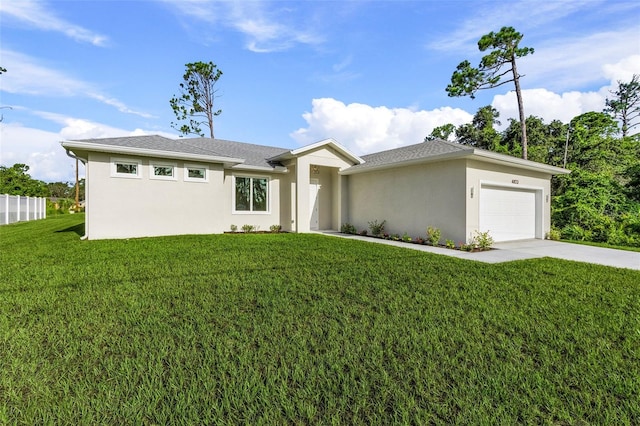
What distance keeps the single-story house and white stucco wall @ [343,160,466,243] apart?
4 centimetres

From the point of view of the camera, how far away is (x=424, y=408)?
230 centimetres

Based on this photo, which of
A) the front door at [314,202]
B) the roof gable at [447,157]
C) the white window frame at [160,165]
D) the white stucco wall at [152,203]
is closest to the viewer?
the roof gable at [447,157]

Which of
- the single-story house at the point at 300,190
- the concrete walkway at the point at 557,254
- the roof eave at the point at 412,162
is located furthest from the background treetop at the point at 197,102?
the concrete walkway at the point at 557,254

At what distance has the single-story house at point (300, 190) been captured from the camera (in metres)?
10.2

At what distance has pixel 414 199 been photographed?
38.0ft

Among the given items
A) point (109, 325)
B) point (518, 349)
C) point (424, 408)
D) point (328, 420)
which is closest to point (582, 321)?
point (518, 349)

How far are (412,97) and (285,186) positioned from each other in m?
8.36

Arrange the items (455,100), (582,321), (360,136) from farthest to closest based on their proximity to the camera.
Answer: (360,136), (455,100), (582,321)

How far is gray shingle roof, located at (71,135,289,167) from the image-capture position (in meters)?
10.8

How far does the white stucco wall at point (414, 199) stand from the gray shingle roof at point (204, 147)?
490 centimetres

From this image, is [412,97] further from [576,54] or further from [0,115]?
[0,115]

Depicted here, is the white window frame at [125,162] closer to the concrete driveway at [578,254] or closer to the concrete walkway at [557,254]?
the concrete walkway at [557,254]

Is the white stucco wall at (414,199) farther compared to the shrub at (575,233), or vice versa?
the shrub at (575,233)

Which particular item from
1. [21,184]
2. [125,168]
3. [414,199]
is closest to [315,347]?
[414,199]
